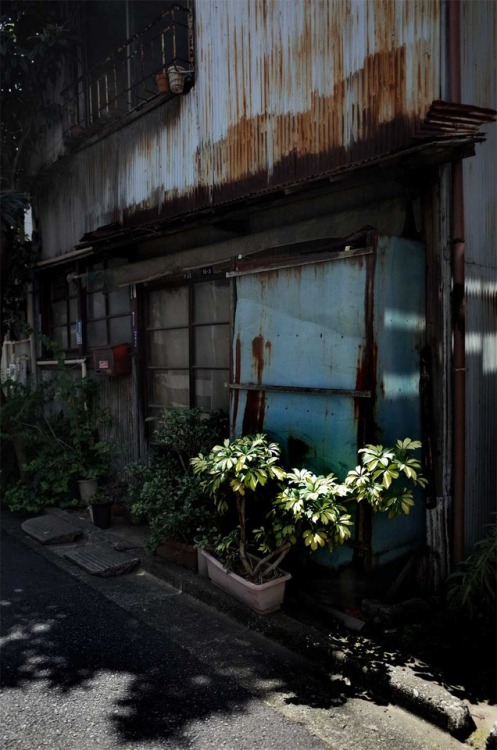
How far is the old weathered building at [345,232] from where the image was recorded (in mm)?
4883

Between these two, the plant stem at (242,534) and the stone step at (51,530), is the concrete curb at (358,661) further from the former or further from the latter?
the stone step at (51,530)

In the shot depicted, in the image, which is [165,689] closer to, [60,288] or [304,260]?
[304,260]

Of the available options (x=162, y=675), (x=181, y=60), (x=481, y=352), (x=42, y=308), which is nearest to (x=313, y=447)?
(x=481, y=352)

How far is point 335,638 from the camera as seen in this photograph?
4.58m

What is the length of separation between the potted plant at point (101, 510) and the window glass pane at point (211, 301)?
2776 mm

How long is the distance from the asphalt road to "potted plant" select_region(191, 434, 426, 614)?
0.47 metres

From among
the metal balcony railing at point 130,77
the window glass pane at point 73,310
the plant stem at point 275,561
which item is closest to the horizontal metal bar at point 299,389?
the plant stem at point 275,561

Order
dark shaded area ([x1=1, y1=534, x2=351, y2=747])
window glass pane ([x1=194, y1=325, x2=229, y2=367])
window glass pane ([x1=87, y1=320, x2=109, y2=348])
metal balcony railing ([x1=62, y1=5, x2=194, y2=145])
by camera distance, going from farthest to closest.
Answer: window glass pane ([x1=87, y1=320, x2=109, y2=348]) < metal balcony railing ([x1=62, y1=5, x2=194, y2=145]) < window glass pane ([x1=194, y1=325, x2=229, y2=367]) < dark shaded area ([x1=1, y1=534, x2=351, y2=747])

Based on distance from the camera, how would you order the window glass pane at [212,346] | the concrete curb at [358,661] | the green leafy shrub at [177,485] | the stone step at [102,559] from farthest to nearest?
the window glass pane at [212,346] → the stone step at [102,559] → the green leafy shrub at [177,485] → the concrete curb at [358,661]

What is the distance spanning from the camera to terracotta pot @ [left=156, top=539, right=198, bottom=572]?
6090mm

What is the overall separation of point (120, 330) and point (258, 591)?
18.3 ft

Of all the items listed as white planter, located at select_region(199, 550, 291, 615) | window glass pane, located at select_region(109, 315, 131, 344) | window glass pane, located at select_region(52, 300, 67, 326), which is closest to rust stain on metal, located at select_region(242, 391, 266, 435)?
white planter, located at select_region(199, 550, 291, 615)

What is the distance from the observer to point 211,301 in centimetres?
745

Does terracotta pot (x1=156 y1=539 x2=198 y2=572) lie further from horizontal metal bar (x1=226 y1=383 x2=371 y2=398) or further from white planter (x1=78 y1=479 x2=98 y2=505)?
white planter (x1=78 y1=479 x2=98 y2=505)
